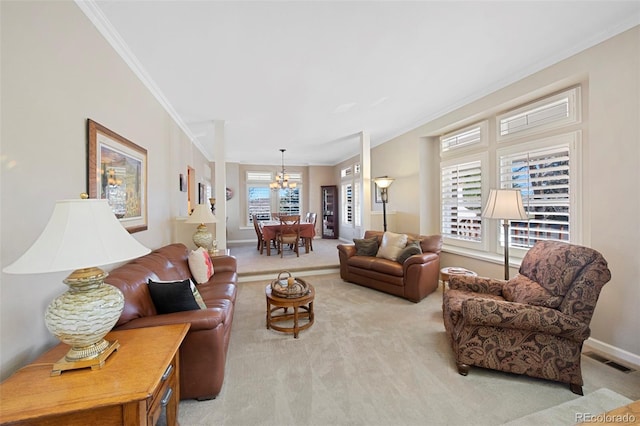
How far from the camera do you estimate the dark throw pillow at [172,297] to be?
181 cm

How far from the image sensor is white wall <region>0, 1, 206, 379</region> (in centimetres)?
124

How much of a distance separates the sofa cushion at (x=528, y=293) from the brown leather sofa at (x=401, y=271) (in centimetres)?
114

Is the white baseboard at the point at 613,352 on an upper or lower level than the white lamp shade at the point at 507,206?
lower

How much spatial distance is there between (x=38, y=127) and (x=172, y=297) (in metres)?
1.27

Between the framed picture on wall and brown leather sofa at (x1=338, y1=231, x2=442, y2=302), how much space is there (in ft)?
9.89

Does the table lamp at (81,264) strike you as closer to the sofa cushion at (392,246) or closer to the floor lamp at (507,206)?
the floor lamp at (507,206)

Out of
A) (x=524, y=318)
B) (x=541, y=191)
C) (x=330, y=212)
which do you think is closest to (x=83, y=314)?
(x=524, y=318)

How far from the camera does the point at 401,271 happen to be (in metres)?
3.56

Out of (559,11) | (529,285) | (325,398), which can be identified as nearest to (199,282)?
(325,398)

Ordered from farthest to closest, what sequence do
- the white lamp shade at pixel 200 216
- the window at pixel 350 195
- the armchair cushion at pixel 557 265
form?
the window at pixel 350 195
the white lamp shade at pixel 200 216
the armchair cushion at pixel 557 265

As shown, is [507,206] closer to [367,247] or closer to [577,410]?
[577,410]

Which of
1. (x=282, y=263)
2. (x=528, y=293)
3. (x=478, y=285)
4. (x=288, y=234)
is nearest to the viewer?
(x=528, y=293)

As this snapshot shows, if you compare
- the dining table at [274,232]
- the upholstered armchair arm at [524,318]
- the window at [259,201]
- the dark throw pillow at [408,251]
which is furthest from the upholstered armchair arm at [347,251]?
the window at [259,201]

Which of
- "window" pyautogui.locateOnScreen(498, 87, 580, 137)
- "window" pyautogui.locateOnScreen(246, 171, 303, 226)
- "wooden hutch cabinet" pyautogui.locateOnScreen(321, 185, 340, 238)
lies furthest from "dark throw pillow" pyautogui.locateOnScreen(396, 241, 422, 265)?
"window" pyautogui.locateOnScreen(246, 171, 303, 226)
